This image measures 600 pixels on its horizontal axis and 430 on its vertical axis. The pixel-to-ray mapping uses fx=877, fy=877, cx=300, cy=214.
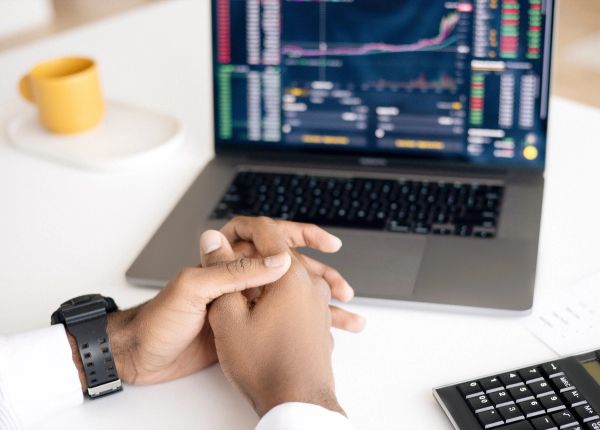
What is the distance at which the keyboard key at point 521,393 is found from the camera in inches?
33.9

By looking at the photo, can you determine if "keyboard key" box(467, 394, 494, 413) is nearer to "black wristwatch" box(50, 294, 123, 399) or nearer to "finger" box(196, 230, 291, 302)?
"finger" box(196, 230, 291, 302)

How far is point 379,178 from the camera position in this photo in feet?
4.38

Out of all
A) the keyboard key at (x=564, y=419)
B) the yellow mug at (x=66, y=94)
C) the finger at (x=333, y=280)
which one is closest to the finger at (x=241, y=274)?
the finger at (x=333, y=280)

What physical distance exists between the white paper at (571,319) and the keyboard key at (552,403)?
0.12 metres

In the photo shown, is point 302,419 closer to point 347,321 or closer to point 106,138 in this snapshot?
point 347,321

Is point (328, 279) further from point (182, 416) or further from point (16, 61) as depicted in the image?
point (16, 61)

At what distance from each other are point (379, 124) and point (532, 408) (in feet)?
2.07

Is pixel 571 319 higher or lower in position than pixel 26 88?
lower

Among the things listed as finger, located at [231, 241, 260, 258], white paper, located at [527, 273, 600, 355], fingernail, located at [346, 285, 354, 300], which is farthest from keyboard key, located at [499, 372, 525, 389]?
finger, located at [231, 241, 260, 258]

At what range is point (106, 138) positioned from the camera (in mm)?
1507

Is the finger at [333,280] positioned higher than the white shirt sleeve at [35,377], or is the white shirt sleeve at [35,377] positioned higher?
the finger at [333,280]

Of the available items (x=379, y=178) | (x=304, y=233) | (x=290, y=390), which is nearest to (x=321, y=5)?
(x=379, y=178)

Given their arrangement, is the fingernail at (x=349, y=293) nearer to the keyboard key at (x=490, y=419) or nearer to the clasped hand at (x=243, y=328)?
the clasped hand at (x=243, y=328)

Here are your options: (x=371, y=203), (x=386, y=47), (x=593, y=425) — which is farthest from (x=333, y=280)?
(x=386, y=47)
